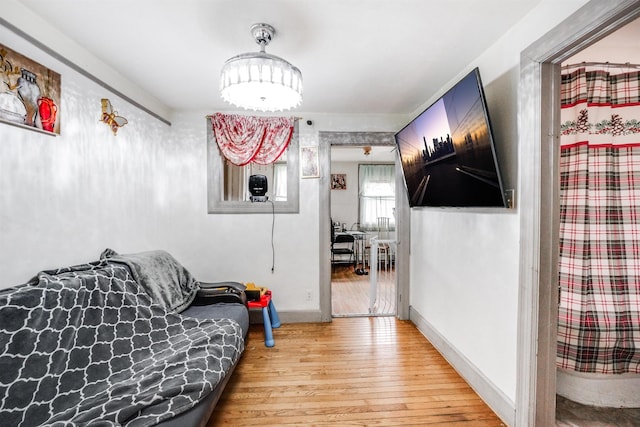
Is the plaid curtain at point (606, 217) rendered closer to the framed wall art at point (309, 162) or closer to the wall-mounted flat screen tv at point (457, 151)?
the wall-mounted flat screen tv at point (457, 151)

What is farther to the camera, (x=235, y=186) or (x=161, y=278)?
(x=235, y=186)

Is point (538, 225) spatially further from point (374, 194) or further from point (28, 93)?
point (374, 194)

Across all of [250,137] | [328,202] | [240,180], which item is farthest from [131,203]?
[328,202]

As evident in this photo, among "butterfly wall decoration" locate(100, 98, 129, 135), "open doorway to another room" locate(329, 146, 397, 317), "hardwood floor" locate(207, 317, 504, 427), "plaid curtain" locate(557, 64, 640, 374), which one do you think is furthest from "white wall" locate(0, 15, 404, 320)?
"open doorway to another room" locate(329, 146, 397, 317)

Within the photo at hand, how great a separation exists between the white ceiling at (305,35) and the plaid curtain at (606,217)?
79cm

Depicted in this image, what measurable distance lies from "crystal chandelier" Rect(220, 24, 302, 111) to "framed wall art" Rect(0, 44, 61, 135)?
3.41 feet

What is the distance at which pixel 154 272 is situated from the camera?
2.21 meters

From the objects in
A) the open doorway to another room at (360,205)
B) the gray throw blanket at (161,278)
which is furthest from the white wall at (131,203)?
the open doorway to another room at (360,205)

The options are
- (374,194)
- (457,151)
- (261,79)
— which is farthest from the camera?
Answer: (374,194)

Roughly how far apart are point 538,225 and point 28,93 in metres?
2.86

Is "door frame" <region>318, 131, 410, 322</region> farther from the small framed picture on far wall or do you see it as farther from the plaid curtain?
the small framed picture on far wall

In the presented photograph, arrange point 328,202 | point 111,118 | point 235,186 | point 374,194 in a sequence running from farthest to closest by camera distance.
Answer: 1. point 374,194
2. point 235,186
3. point 328,202
4. point 111,118

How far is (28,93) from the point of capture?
4.97ft

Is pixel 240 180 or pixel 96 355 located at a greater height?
pixel 240 180
